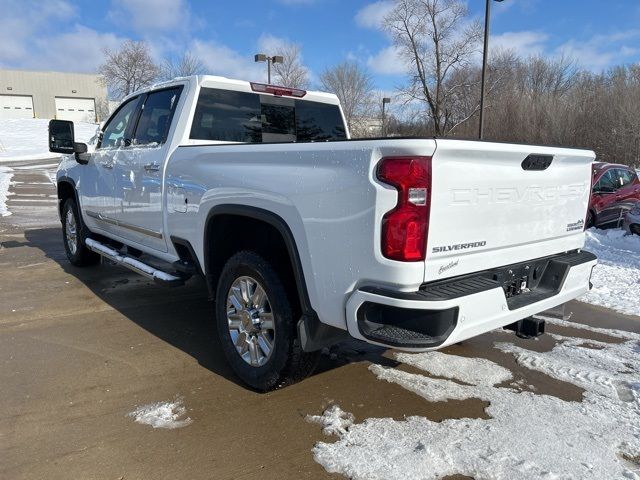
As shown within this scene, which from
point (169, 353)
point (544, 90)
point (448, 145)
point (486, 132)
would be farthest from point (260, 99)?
point (544, 90)

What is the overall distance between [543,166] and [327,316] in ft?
5.24

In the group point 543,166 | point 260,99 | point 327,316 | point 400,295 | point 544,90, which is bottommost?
point 327,316

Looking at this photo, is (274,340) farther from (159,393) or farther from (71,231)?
(71,231)

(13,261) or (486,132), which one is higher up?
(486,132)

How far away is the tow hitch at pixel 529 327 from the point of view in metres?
3.12

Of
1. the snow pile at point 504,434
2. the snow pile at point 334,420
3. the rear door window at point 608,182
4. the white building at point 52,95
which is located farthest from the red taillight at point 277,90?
the white building at point 52,95

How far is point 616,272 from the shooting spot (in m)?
6.73

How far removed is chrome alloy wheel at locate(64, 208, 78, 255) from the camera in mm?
6593

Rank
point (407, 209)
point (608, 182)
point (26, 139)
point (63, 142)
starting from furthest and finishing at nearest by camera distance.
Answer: point (26, 139) < point (608, 182) < point (63, 142) < point (407, 209)

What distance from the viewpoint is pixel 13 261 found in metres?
7.20

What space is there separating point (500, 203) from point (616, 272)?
4994mm

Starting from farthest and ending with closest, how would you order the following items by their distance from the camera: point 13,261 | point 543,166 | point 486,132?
point 486,132 < point 13,261 < point 543,166

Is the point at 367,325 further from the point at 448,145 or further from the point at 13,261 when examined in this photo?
the point at 13,261

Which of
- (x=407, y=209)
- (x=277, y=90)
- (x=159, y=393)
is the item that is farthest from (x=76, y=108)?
(x=407, y=209)
